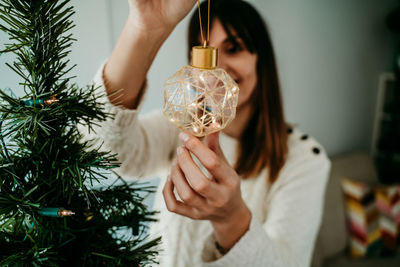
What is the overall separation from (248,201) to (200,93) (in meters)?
0.65

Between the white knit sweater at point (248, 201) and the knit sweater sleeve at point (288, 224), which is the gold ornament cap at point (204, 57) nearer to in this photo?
the white knit sweater at point (248, 201)

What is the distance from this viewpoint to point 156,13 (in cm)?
44

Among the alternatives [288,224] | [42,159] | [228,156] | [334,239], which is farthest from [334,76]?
[42,159]

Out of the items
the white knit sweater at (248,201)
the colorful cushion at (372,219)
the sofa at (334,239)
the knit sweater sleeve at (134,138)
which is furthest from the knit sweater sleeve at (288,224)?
the colorful cushion at (372,219)

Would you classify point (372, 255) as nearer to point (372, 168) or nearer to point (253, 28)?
point (372, 168)

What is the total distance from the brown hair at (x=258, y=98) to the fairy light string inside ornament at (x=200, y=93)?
507 millimetres

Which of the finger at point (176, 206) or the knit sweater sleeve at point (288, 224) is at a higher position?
the finger at point (176, 206)

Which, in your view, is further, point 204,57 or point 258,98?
point 258,98

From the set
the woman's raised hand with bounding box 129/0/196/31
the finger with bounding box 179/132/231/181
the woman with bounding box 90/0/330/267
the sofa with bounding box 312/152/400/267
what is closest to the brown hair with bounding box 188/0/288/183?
the woman with bounding box 90/0/330/267

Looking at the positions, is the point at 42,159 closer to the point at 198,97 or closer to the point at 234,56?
the point at 198,97

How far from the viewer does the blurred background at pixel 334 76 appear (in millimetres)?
1160

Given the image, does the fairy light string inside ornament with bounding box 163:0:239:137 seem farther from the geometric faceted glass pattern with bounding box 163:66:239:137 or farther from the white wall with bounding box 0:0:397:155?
the white wall with bounding box 0:0:397:155

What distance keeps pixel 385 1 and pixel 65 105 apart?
3.34m

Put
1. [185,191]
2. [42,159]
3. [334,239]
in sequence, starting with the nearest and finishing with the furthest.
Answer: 1. [42,159]
2. [185,191]
3. [334,239]
